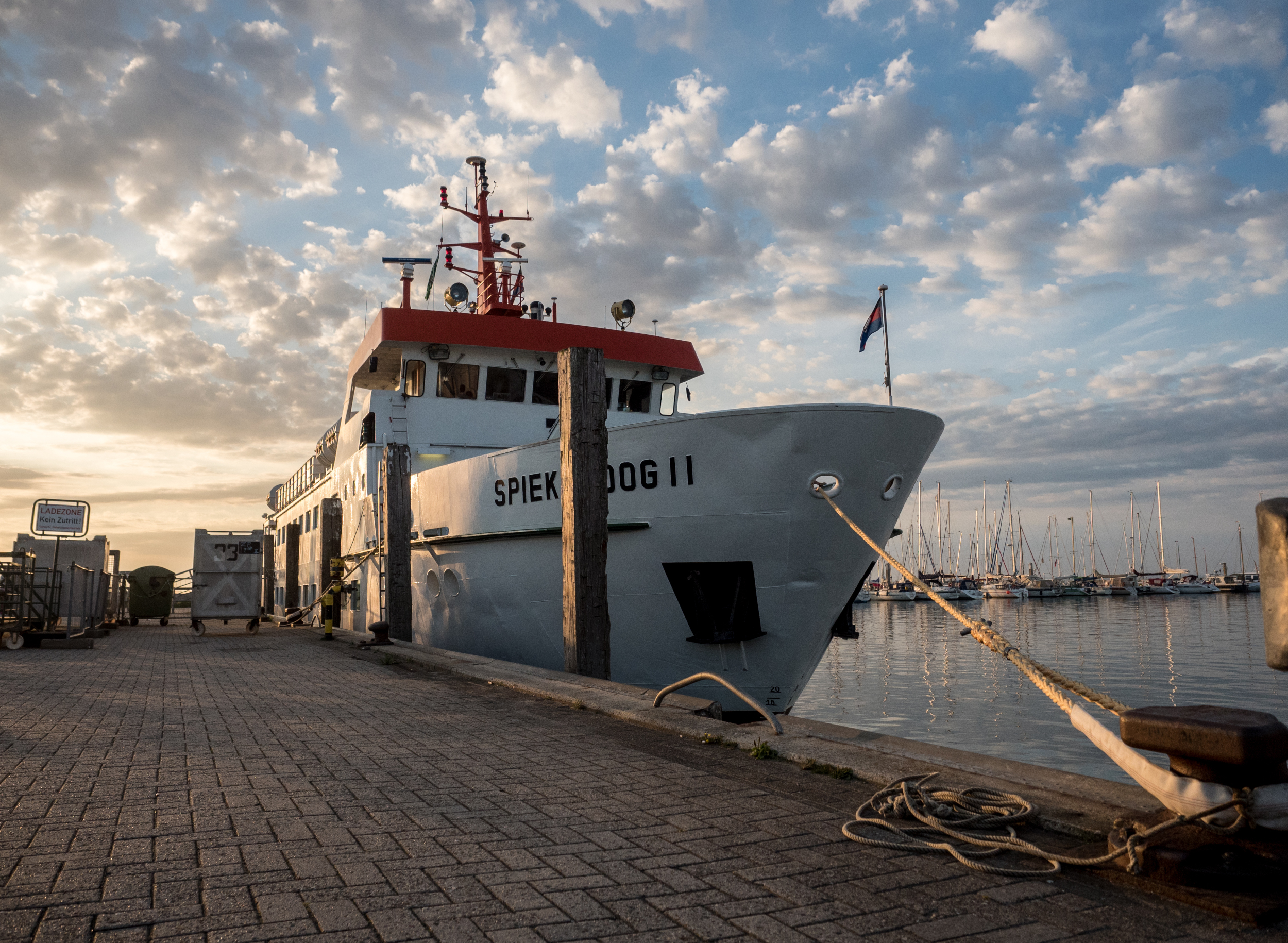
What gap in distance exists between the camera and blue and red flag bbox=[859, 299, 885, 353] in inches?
450

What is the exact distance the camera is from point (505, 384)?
571 inches

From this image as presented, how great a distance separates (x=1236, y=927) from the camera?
2.47 m

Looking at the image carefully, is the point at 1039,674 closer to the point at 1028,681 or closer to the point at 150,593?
the point at 1028,681

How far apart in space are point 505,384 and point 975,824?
1207 cm

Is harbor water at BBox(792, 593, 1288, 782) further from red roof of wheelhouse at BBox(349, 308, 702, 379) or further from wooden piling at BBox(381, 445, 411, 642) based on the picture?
wooden piling at BBox(381, 445, 411, 642)

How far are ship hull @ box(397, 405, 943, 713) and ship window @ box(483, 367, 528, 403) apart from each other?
445 cm

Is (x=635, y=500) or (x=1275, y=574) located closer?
(x=1275, y=574)

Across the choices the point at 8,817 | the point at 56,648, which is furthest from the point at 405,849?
the point at 56,648

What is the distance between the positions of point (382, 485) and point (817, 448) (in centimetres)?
808

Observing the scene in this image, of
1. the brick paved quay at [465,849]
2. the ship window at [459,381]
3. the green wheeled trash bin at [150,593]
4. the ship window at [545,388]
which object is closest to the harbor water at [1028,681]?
the brick paved quay at [465,849]

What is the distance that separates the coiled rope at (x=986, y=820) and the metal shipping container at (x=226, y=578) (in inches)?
681

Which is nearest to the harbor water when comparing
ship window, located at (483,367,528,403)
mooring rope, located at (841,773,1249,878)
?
mooring rope, located at (841,773,1249,878)

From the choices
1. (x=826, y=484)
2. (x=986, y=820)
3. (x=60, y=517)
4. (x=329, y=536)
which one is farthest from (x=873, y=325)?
(x=60, y=517)

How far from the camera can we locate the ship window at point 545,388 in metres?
14.6
